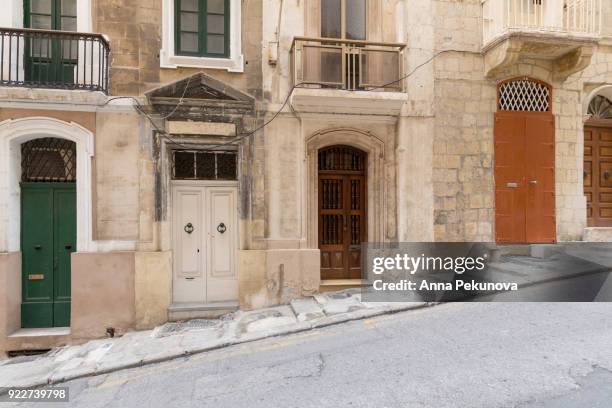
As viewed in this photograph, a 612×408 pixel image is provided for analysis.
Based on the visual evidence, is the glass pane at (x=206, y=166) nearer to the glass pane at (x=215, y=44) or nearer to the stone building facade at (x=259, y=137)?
the stone building facade at (x=259, y=137)

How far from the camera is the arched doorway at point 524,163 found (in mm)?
8836

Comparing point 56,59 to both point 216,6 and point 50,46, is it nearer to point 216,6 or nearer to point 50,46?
point 50,46

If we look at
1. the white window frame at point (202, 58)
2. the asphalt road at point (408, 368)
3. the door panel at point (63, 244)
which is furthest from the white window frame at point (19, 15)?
the asphalt road at point (408, 368)

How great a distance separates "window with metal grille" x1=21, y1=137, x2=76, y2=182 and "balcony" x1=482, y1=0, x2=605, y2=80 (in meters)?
9.28

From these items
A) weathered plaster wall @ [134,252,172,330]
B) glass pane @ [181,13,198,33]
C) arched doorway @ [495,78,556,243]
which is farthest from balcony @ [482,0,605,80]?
weathered plaster wall @ [134,252,172,330]

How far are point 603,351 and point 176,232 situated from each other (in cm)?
727

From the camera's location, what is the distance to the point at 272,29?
8.01 metres

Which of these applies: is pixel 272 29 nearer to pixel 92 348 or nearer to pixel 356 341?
pixel 356 341

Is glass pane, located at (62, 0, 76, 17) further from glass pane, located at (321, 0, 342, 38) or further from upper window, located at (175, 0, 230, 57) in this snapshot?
glass pane, located at (321, 0, 342, 38)

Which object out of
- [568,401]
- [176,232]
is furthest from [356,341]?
[176,232]

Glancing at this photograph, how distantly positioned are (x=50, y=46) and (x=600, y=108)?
12973 millimetres

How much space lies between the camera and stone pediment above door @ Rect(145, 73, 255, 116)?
750 centimetres

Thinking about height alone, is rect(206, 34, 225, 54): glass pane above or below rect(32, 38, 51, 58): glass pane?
above

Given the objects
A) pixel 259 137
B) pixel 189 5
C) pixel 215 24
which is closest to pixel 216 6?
pixel 215 24
